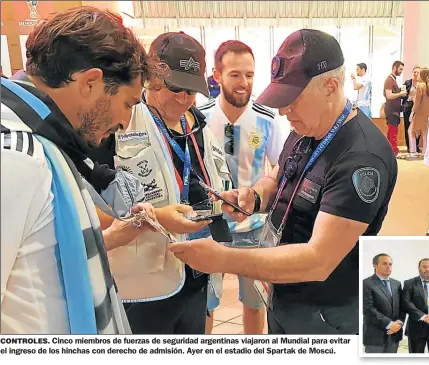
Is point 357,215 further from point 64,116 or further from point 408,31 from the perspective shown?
point 64,116

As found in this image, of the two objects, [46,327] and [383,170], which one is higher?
[383,170]

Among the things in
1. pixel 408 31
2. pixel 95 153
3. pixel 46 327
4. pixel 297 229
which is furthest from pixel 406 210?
pixel 46 327

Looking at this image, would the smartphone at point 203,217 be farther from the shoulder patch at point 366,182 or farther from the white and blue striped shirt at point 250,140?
the shoulder patch at point 366,182

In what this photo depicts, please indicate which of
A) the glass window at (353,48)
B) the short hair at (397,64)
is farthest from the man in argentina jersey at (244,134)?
the short hair at (397,64)

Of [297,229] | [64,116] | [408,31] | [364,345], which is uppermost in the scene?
[408,31]

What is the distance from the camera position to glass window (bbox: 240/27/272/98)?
1.10 m

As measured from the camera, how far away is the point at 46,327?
91 cm

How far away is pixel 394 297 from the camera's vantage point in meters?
1.16

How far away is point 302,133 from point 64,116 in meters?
0.60

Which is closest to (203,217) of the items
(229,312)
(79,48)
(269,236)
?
(269,236)

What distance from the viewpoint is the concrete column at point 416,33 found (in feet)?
3.55

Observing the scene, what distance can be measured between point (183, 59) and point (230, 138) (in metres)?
0.24

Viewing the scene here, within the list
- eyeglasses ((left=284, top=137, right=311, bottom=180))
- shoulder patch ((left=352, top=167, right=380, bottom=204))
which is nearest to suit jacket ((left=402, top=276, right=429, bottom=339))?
shoulder patch ((left=352, top=167, right=380, bottom=204))

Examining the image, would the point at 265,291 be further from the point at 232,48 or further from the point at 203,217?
the point at 232,48
